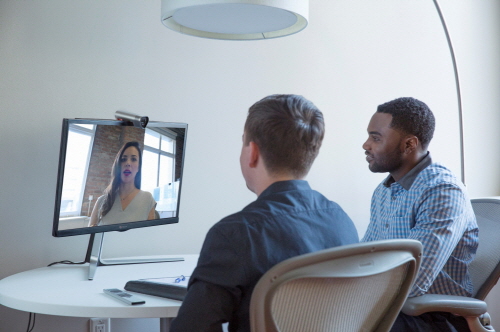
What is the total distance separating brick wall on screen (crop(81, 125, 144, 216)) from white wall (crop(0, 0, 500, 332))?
0.38 meters

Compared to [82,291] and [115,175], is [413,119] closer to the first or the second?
[115,175]

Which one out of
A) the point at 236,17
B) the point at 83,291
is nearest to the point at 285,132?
the point at 236,17

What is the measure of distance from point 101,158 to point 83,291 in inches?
20.7

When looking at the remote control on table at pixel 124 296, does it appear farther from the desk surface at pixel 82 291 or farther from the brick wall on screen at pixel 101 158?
the brick wall on screen at pixel 101 158

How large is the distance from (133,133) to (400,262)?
135cm

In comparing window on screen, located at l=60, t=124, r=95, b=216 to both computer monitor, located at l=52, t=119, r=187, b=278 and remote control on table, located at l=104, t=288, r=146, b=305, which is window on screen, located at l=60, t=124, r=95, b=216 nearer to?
computer monitor, located at l=52, t=119, r=187, b=278

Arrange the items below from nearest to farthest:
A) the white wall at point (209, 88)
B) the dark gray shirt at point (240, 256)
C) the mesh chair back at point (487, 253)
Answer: the dark gray shirt at point (240, 256)
the mesh chair back at point (487, 253)
the white wall at point (209, 88)

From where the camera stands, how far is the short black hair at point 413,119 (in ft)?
6.98

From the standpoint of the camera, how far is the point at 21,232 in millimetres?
2229

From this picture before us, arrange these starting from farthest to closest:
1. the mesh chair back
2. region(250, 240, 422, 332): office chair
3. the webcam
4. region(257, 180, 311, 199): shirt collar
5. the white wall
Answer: the white wall
the webcam
the mesh chair back
region(257, 180, 311, 199): shirt collar
region(250, 240, 422, 332): office chair

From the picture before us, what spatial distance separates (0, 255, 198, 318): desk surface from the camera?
1.55 metres

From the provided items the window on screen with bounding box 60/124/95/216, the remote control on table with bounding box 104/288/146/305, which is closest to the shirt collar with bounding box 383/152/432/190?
the remote control on table with bounding box 104/288/146/305

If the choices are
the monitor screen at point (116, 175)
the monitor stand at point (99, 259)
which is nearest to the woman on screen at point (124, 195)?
the monitor screen at point (116, 175)

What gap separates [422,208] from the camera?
1.88 m
